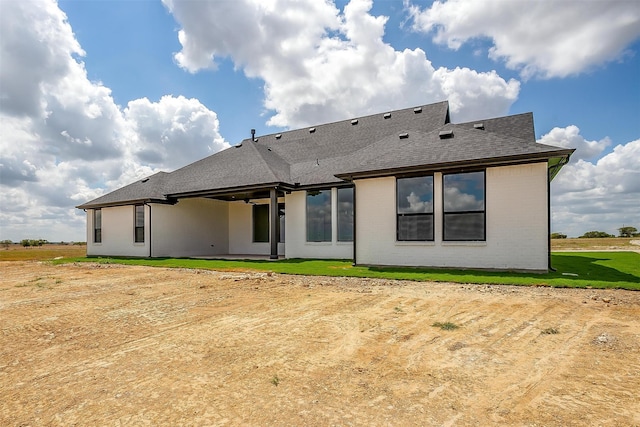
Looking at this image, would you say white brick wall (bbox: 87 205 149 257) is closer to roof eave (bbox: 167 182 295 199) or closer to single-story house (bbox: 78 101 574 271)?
single-story house (bbox: 78 101 574 271)

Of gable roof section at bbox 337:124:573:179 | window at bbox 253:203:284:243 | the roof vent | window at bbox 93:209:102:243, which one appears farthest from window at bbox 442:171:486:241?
window at bbox 93:209:102:243

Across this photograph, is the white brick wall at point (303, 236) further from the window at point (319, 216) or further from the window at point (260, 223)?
the window at point (260, 223)

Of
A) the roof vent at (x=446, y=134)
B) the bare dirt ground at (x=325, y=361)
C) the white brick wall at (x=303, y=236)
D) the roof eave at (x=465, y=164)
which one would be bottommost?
the bare dirt ground at (x=325, y=361)

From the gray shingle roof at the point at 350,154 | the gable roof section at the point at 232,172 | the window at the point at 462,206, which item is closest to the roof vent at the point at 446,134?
the gray shingle roof at the point at 350,154

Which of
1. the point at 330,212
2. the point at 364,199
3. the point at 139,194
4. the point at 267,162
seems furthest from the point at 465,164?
the point at 139,194

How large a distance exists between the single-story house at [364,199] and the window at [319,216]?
1.8 inches

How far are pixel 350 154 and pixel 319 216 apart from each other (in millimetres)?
4345

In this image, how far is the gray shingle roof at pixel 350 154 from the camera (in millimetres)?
10727

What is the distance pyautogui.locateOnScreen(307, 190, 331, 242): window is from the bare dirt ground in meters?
8.62

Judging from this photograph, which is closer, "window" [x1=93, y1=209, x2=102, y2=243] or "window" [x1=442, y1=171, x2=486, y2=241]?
"window" [x1=442, y1=171, x2=486, y2=241]

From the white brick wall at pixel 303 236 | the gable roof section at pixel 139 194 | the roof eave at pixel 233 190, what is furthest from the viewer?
the gable roof section at pixel 139 194

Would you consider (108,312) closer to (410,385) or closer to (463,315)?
(410,385)

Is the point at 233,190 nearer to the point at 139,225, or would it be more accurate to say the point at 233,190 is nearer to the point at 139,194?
the point at 139,194

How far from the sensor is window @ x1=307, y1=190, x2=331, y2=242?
15.2 meters
